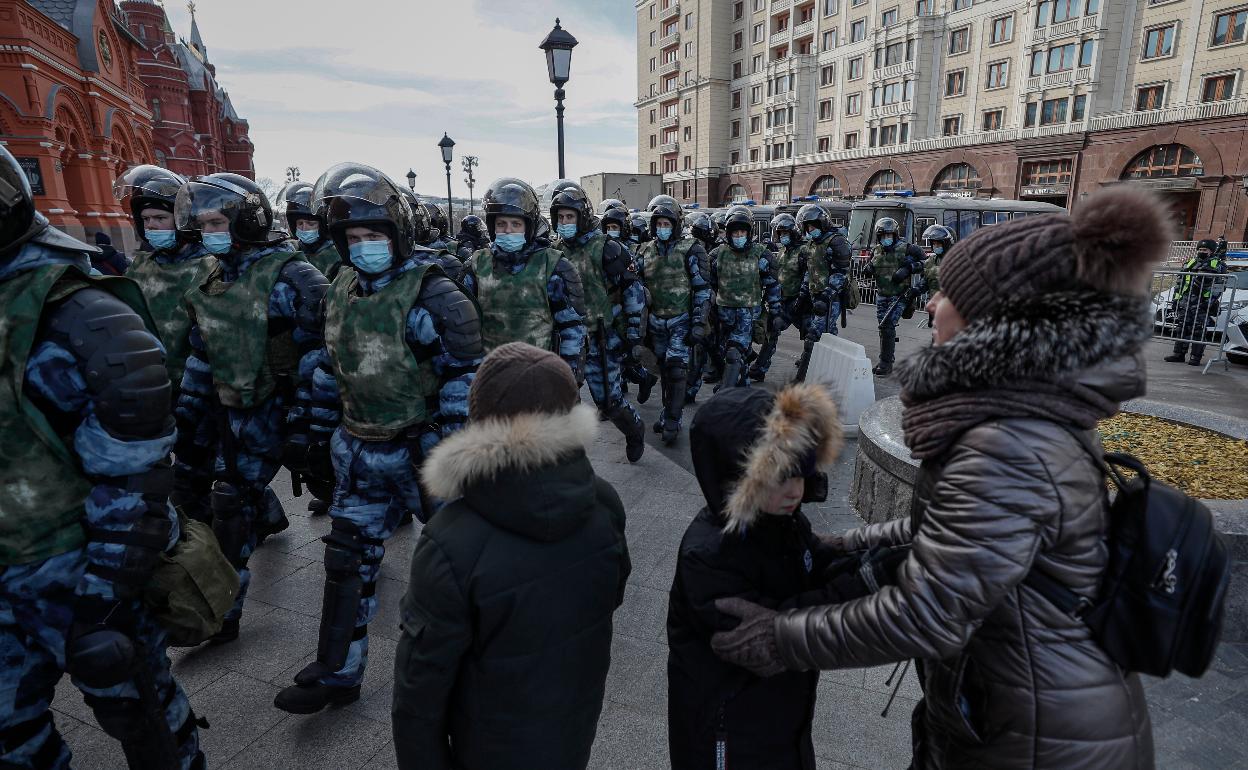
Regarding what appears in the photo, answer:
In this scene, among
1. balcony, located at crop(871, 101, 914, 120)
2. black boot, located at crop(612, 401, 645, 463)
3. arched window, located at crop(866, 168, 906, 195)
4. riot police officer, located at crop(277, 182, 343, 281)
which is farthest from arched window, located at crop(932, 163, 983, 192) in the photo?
riot police officer, located at crop(277, 182, 343, 281)

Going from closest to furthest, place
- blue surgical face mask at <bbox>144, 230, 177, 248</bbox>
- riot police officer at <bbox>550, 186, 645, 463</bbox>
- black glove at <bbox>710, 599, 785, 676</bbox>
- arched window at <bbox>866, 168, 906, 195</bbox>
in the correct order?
black glove at <bbox>710, 599, 785, 676</bbox>, blue surgical face mask at <bbox>144, 230, 177, 248</bbox>, riot police officer at <bbox>550, 186, 645, 463</bbox>, arched window at <bbox>866, 168, 906, 195</bbox>

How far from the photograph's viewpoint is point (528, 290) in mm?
4969

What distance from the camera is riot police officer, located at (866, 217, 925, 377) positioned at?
9959 millimetres

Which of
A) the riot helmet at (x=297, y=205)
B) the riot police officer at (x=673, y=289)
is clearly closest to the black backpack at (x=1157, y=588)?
the riot police officer at (x=673, y=289)

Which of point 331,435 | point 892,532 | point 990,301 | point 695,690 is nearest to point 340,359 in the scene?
point 331,435

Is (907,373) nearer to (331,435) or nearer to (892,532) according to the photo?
(892,532)

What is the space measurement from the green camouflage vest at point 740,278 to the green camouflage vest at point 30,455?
6.87 m

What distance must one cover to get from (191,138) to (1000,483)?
51.0m

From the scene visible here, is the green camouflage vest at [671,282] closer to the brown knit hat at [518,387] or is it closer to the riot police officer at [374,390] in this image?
the riot police officer at [374,390]

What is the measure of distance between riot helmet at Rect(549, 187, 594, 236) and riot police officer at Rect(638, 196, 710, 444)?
111 cm

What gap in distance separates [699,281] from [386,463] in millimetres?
4945

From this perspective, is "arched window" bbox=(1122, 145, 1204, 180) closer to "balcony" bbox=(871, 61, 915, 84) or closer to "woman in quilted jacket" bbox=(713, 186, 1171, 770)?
"balcony" bbox=(871, 61, 915, 84)

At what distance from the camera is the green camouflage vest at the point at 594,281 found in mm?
6316

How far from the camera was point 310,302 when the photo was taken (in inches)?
138
